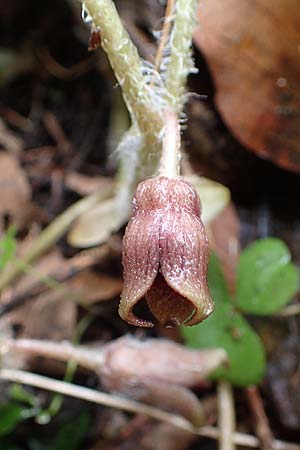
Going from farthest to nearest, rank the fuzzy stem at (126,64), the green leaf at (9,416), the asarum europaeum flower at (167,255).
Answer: the green leaf at (9,416), the fuzzy stem at (126,64), the asarum europaeum flower at (167,255)

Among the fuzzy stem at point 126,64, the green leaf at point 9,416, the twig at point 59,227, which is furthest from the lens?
the twig at point 59,227

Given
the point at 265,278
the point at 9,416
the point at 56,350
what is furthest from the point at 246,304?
the point at 9,416

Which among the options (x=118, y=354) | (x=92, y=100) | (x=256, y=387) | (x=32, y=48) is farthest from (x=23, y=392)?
(x=32, y=48)

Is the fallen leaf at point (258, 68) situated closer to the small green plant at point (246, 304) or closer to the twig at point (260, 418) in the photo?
the small green plant at point (246, 304)

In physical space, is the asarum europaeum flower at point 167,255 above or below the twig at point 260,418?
above

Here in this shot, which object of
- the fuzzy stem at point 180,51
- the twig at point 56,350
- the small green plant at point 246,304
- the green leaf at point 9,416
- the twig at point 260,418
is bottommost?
the twig at point 260,418

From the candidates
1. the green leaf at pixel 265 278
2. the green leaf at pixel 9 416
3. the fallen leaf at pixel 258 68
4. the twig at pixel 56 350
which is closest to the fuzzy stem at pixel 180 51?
the fallen leaf at pixel 258 68

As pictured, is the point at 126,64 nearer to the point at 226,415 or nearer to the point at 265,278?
the point at 265,278
